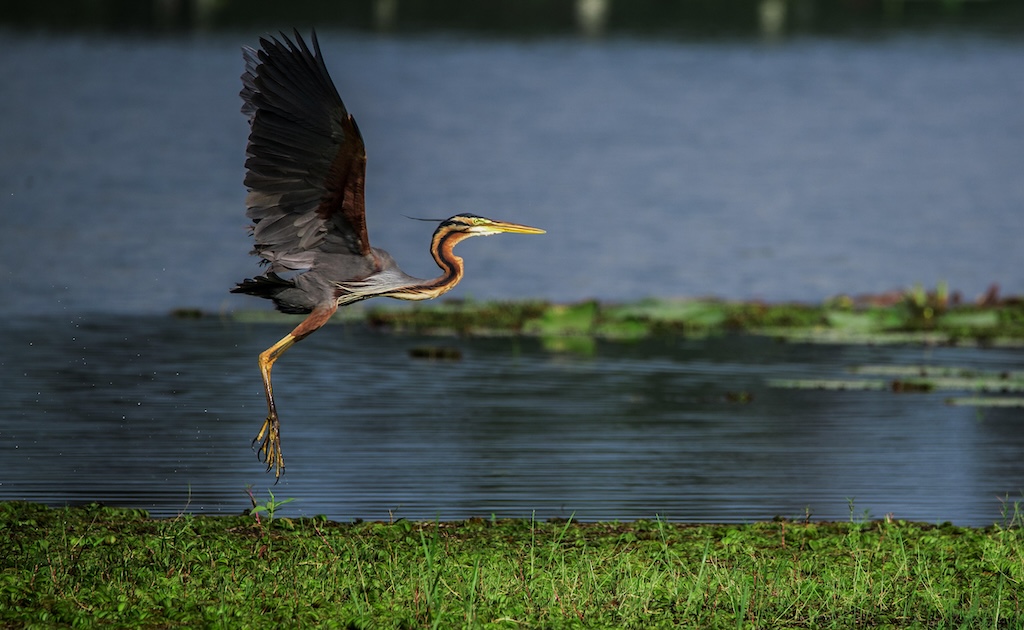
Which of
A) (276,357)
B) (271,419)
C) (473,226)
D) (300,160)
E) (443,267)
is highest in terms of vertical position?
(300,160)

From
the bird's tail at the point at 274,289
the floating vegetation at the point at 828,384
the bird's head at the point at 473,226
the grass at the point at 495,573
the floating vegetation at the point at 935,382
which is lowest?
the floating vegetation at the point at 828,384

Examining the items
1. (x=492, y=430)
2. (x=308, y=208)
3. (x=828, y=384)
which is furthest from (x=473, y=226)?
(x=828, y=384)

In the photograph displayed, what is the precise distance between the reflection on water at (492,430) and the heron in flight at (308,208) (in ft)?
3.27

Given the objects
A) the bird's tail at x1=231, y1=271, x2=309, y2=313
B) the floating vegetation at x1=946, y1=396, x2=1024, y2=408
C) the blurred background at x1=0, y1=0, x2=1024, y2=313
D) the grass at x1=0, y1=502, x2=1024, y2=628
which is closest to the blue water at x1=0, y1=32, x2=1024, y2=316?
the blurred background at x1=0, y1=0, x2=1024, y2=313

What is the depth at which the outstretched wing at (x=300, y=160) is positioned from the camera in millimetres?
7879

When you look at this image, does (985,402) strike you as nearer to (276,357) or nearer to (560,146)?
(276,357)

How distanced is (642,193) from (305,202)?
830 inches

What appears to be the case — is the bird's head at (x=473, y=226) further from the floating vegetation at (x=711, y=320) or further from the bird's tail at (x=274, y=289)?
the floating vegetation at (x=711, y=320)

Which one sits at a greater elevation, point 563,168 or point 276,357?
point 276,357

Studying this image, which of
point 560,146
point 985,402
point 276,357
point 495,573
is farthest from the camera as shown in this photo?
point 560,146

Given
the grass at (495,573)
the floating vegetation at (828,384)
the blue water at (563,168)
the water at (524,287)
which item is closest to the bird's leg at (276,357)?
the grass at (495,573)

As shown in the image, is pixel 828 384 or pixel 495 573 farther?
pixel 828 384

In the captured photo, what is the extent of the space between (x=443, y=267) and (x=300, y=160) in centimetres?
79

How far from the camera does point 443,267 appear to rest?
27.1 feet
